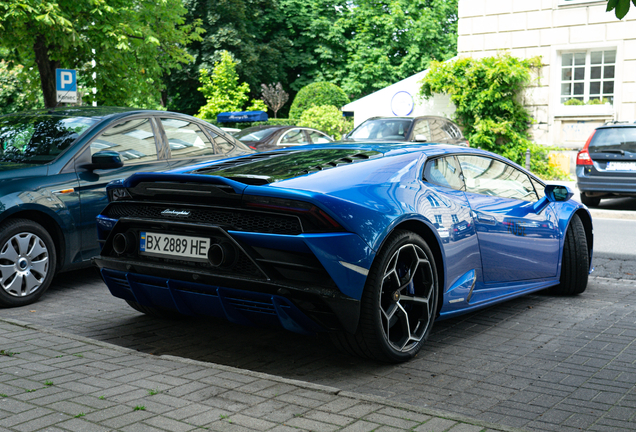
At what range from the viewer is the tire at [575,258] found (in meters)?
6.02

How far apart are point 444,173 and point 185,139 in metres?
3.35

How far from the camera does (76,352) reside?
4129 mm

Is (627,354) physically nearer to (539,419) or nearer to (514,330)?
(514,330)

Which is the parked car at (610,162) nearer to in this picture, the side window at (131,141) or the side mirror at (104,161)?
the side window at (131,141)

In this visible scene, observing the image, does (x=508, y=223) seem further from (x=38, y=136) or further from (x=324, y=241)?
(x=38, y=136)

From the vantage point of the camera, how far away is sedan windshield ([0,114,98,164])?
20.1ft

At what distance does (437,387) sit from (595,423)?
851 millimetres

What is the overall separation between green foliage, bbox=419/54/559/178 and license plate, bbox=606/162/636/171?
24.9ft

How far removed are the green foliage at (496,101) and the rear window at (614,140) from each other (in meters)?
7.29

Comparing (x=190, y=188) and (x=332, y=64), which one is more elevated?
(x=332, y=64)

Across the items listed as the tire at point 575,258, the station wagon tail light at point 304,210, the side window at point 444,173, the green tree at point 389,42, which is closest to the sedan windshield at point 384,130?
the tire at point 575,258

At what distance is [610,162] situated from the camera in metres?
12.9

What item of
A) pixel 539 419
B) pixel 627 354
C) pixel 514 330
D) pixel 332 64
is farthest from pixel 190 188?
pixel 332 64

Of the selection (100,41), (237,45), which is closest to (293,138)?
(100,41)
